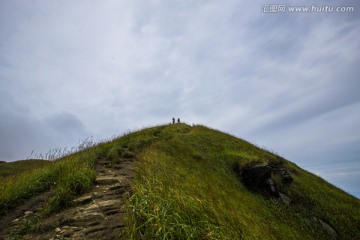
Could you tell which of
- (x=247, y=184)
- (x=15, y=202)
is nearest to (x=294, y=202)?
(x=247, y=184)

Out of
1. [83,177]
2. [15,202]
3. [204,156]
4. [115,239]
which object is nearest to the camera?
[115,239]

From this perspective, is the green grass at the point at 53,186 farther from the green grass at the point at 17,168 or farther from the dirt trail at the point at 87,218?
the green grass at the point at 17,168

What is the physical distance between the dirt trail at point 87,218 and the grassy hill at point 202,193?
1.37 ft

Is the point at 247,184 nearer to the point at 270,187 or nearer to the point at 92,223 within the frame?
the point at 270,187

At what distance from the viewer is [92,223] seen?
5879mm

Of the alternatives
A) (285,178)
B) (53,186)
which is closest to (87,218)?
(53,186)

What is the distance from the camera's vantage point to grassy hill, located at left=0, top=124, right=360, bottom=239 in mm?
5188

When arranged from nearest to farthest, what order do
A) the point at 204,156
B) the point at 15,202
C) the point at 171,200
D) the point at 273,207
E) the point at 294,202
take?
the point at 171,200, the point at 15,202, the point at 273,207, the point at 294,202, the point at 204,156

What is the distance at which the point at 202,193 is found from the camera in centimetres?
721

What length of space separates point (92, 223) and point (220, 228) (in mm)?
3084

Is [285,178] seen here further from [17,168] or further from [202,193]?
[17,168]

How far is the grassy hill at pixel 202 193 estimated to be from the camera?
519 cm

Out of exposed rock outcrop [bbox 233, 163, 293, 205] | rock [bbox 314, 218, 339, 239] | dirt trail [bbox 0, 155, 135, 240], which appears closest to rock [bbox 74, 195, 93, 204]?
dirt trail [bbox 0, 155, 135, 240]

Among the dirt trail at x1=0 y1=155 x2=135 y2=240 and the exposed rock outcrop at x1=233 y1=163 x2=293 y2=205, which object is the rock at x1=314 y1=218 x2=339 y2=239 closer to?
the exposed rock outcrop at x1=233 y1=163 x2=293 y2=205
